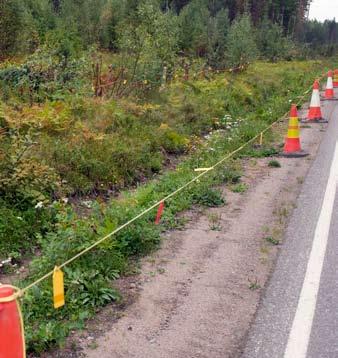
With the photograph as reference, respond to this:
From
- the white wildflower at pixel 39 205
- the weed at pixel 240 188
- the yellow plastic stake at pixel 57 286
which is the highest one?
the yellow plastic stake at pixel 57 286

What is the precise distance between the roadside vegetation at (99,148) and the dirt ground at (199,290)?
241 mm

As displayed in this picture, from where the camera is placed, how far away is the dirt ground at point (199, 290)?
12.5 ft

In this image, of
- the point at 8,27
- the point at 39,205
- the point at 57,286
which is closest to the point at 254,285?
the point at 57,286

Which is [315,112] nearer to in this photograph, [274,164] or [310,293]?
[274,164]

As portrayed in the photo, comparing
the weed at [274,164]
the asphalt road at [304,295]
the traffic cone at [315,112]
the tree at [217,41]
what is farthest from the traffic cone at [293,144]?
the tree at [217,41]

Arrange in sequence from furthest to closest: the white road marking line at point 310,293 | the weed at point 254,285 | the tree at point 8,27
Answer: the tree at point 8,27 → the weed at point 254,285 → the white road marking line at point 310,293

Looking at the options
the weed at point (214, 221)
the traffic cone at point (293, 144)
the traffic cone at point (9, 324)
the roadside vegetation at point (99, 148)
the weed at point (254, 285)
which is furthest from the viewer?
the traffic cone at point (293, 144)

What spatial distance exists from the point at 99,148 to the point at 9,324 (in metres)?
5.50

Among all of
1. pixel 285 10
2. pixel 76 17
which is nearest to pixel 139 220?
pixel 76 17

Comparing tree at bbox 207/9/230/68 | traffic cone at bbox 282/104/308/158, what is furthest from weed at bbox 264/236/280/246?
tree at bbox 207/9/230/68

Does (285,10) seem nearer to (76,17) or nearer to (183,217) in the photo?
(76,17)

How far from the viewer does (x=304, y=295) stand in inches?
178

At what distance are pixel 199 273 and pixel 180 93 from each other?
362 inches

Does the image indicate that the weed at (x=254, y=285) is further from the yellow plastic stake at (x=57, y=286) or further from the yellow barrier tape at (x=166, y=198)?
the yellow plastic stake at (x=57, y=286)
